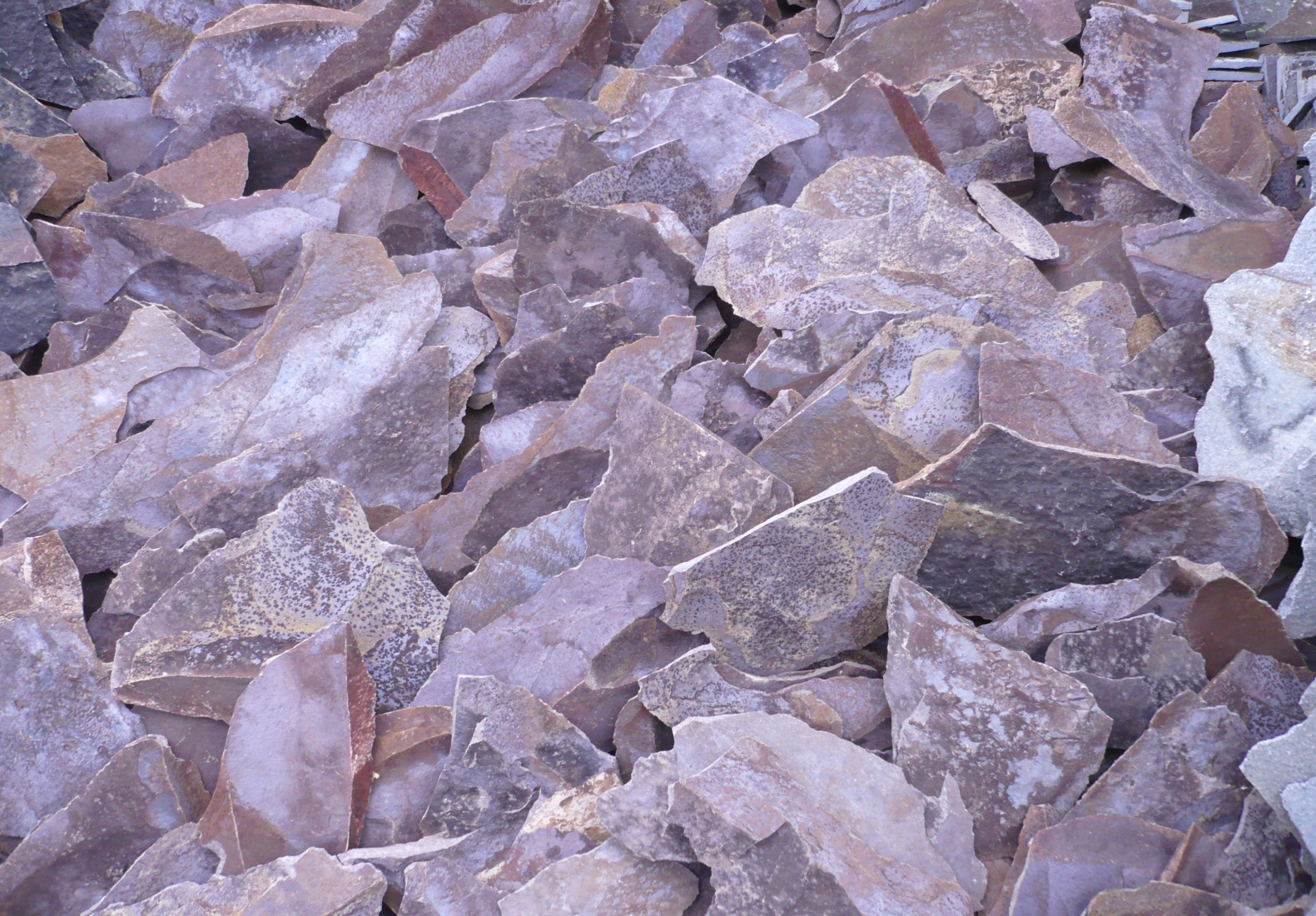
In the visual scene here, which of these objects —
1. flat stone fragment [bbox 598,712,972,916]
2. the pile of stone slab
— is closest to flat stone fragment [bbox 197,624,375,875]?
the pile of stone slab

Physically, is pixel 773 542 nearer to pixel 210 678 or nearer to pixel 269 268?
pixel 210 678

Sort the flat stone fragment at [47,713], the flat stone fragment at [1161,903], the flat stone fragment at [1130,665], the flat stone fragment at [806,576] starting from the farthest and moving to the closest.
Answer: the flat stone fragment at [47,713] → the flat stone fragment at [806,576] → the flat stone fragment at [1130,665] → the flat stone fragment at [1161,903]

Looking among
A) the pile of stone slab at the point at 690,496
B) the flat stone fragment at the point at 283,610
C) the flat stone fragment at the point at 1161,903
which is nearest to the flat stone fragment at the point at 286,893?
the pile of stone slab at the point at 690,496

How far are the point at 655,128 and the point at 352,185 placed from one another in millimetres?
975

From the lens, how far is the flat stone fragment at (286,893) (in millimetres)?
1373

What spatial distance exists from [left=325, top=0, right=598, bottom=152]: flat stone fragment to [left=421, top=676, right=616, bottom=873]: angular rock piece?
6.90 feet

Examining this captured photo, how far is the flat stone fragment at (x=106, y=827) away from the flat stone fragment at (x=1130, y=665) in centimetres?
145

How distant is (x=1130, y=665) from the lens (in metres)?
1.52

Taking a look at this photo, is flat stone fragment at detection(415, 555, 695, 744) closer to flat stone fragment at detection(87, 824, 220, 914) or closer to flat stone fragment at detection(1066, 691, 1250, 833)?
flat stone fragment at detection(87, 824, 220, 914)

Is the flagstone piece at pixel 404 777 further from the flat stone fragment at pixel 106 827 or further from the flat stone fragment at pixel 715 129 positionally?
the flat stone fragment at pixel 715 129

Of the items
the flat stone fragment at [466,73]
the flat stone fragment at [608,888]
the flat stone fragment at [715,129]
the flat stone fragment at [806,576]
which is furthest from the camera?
the flat stone fragment at [466,73]

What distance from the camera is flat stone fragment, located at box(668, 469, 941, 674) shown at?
1.60 meters

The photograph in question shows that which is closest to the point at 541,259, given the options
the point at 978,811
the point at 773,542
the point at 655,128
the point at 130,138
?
the point at 655,128

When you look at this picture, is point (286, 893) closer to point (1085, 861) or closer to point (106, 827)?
point (106, 827)
